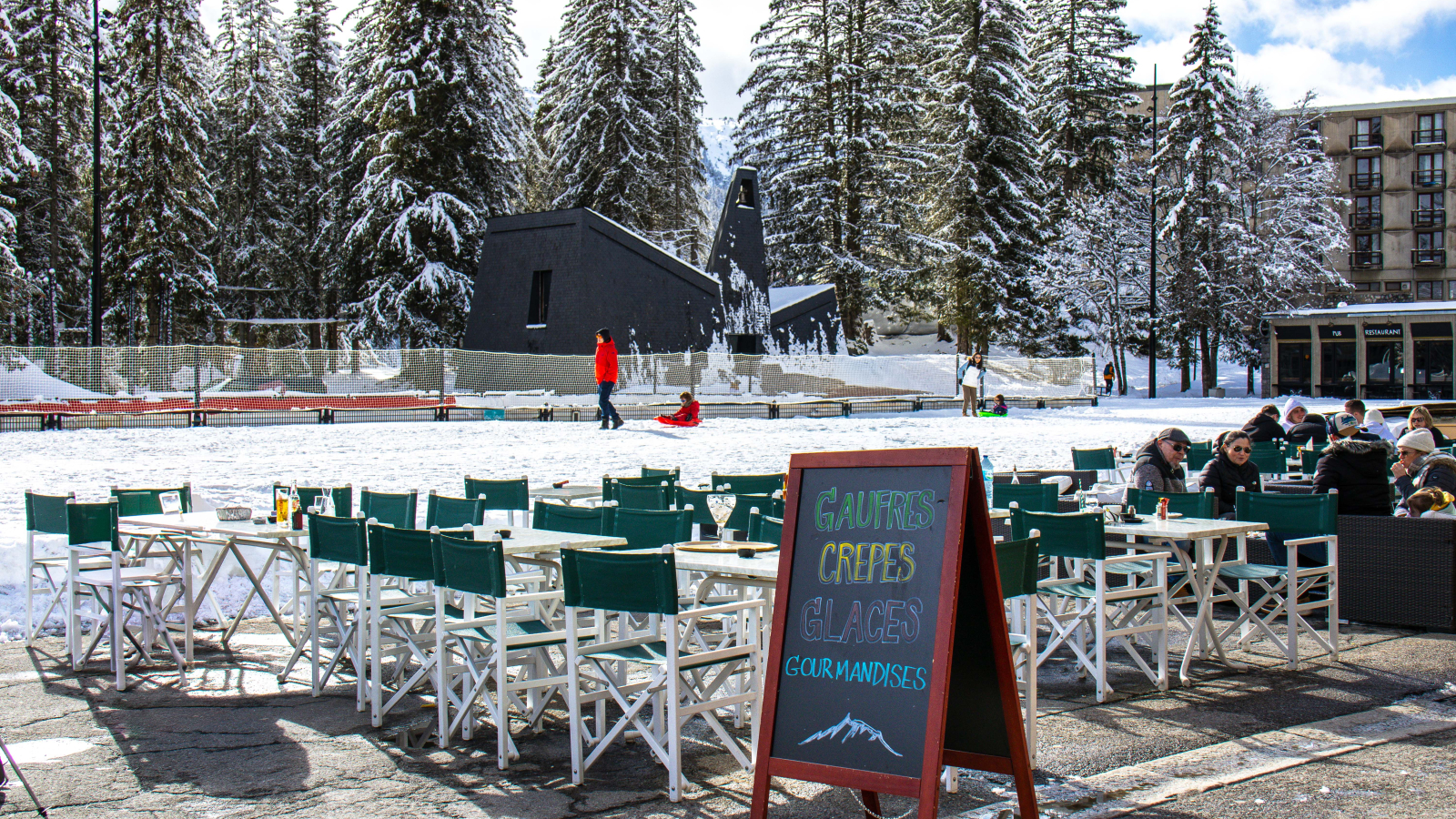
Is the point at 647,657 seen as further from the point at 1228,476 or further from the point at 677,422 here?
the point at 677,422

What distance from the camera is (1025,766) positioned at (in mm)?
3557

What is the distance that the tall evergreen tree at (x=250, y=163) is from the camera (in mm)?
46688

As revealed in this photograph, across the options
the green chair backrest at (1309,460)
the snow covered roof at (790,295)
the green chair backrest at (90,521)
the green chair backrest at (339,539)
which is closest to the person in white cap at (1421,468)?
the green chair backrest at (1309,460)

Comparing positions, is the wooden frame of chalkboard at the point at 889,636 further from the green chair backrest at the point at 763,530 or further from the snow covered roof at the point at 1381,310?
the snow covered roof at the point at 1381,310

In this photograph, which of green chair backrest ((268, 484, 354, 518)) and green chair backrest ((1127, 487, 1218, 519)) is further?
green chair backrest ((268, 484, 354, 518))

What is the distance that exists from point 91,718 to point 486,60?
36.1 m

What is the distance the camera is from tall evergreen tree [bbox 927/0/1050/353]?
146ft

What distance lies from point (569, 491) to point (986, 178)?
3996 centimetres

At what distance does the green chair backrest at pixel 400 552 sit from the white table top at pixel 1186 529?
144 inches

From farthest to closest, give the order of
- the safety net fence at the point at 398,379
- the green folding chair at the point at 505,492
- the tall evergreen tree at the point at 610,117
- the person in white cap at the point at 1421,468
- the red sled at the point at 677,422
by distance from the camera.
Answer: the tall evergreen tree at the point at 610,117 → the safety net fence at the point at 398,379 → the red sled at the point at 677,422 → the person in white cap at the point at 1421,468 → the green folding chair at the point at 505,492

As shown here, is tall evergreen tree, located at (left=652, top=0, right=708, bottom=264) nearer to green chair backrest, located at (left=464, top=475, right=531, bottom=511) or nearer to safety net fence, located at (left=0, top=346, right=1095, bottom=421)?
safety net fence, located at (left=0, top=346, right=1095, bottom=421)

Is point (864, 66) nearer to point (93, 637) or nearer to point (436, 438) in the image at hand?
point (436, 438)

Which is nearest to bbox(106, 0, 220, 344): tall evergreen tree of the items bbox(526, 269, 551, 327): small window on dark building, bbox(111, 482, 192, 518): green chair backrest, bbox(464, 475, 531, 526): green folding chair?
bbox(526, 269, 551, 327): small window on dark building

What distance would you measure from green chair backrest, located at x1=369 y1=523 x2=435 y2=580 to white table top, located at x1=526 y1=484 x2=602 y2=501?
137 inches
